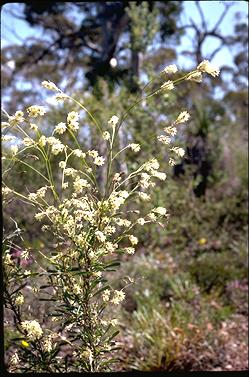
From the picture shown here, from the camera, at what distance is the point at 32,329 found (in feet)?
3.98

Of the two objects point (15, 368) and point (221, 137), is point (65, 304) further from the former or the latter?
point (221, 137)

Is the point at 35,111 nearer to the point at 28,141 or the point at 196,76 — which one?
the point at 28,141

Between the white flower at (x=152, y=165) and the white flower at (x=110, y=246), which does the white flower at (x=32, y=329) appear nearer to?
the white flower at (x=110, y=246)

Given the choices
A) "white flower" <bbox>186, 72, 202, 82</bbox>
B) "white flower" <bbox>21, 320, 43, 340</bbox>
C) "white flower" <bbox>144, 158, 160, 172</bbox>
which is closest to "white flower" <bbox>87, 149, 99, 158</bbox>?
"white flower" <bbox>144, 158, 160, 172</bbox>

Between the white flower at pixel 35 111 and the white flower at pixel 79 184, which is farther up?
the white flower at pixel 35 111

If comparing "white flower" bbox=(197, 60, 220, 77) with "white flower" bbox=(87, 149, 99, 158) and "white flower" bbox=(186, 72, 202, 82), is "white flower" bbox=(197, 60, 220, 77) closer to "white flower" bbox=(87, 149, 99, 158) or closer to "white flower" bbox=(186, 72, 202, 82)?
"white flower" bbox=(186, 72, 202, 82)

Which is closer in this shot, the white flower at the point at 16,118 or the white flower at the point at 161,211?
the white flower at the point at 16,118

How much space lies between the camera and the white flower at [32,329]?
47.4 inches

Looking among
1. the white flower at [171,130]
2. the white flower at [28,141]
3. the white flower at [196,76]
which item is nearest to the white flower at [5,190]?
the white flower at [28,141]

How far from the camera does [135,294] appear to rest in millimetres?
4402

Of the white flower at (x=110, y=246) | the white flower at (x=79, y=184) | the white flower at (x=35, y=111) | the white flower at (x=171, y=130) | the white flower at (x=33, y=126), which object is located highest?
the white flower at (x=35, y=111)

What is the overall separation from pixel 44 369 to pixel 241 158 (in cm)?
839

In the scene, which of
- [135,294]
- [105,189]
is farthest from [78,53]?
[105,189]

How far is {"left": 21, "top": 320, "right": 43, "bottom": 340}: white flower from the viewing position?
47.4 inches
